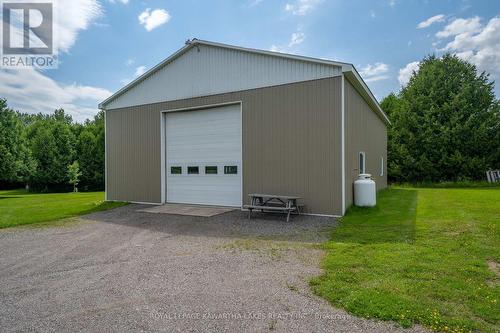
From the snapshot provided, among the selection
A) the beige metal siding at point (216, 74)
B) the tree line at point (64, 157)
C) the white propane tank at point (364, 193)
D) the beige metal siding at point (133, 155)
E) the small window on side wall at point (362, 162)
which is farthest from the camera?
the tree line at point (64, 157)

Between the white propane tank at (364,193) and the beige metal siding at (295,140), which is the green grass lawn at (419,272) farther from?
the white propane tank at (364,193)

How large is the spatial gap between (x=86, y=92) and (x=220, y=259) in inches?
993

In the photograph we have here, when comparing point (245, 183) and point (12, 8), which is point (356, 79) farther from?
point (12, 8)

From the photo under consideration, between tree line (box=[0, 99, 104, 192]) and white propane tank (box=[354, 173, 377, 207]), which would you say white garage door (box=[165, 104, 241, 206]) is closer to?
white propane tank (box=[354, 173, 377, 207])

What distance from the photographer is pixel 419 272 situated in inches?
163

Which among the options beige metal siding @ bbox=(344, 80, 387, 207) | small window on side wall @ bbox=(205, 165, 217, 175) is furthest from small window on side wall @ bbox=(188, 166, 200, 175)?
beige metal siding @ bbox=(344, 80, 387, 207)

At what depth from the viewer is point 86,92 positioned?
2514 cm

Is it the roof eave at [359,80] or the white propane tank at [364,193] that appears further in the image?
the white propane tank at [364,193]

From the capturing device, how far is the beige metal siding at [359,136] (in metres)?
9.28

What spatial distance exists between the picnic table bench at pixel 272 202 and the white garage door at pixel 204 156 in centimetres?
107

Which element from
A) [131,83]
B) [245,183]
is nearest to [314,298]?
[245,183]

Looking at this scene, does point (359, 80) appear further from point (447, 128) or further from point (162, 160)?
point (447, 128)

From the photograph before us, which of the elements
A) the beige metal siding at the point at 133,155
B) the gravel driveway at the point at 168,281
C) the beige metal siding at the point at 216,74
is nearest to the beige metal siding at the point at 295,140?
the beige metal siding at the point at 216,74

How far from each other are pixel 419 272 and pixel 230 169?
7.06 meters
